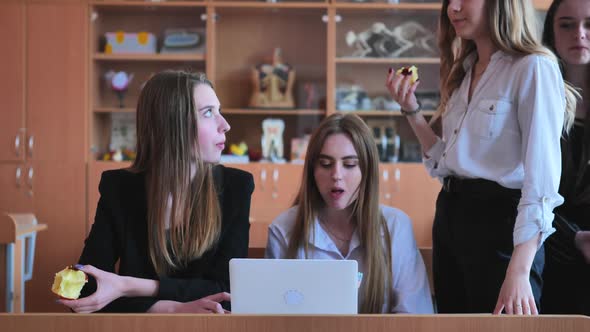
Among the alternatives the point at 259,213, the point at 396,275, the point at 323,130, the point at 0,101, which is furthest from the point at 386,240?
the point at 0,101

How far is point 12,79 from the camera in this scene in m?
4.65

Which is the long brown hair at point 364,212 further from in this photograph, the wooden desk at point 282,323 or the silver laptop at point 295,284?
the wooden desk at point 282,323

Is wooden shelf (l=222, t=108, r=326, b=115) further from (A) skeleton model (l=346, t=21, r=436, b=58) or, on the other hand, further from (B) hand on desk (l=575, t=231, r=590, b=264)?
(B) hand on desk (l=575, t=231, r=590, b=264)

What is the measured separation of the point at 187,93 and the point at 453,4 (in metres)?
0.66

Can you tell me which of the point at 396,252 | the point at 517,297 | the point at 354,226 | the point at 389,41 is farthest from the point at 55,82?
the point at 517,297

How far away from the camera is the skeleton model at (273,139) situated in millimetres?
4797

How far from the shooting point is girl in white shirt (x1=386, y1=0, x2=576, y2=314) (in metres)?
1.50

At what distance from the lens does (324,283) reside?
1343mm

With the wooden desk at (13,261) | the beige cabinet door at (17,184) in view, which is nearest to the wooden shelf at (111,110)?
the beige cabinet door at (17,184)

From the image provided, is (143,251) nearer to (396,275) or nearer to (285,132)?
(396,275)

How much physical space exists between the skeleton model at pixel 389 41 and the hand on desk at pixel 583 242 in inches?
122

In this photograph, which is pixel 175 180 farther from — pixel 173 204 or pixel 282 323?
pixel 282 323

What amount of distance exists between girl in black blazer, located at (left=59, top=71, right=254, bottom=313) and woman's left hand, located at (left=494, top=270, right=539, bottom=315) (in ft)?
2.19

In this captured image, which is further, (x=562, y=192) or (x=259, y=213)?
(x=259, y=213)
